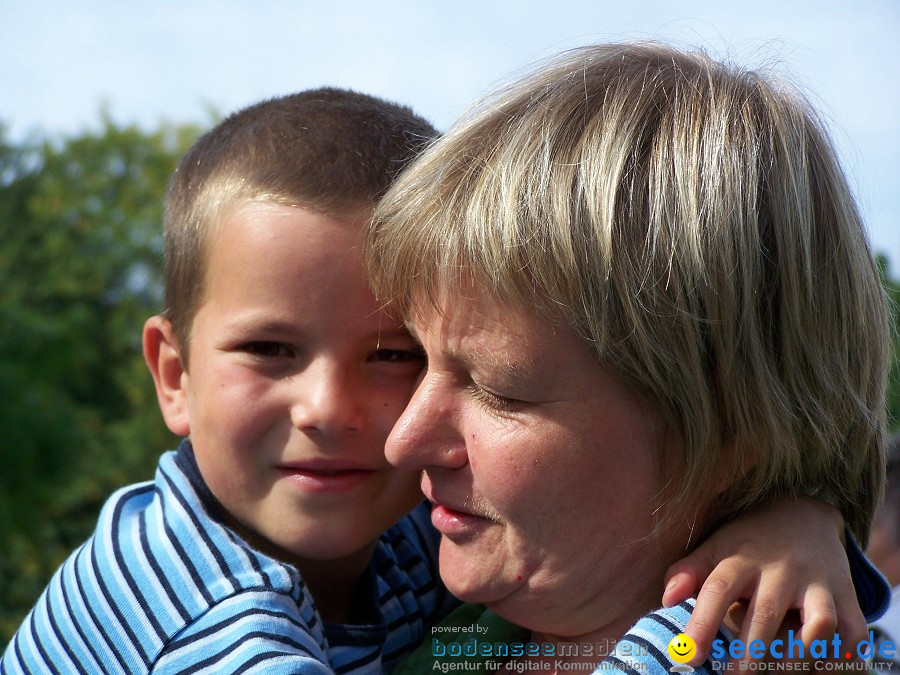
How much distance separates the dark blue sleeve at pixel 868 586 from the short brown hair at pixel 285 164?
1.29m

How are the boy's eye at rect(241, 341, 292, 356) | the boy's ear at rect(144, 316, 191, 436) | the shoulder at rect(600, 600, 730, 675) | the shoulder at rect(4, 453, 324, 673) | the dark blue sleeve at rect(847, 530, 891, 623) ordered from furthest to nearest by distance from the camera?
the boy's ear at rect(144, 316, 191, 436), the boy's eye at rect(241, 341, 292, 356), the dark blue sleeve at rect(847, 530, 891, 623), the shoulder at rect(4, 453, 324, 673), the shoulder at rect(600, 600, 730, 675)

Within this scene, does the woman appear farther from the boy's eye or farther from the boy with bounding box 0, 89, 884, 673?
the boy's eye

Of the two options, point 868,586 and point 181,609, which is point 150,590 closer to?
point 181,609

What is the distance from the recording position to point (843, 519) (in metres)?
1.93

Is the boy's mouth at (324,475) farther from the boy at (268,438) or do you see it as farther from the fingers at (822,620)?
the fingers at (822,620)

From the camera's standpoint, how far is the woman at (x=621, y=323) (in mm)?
1639

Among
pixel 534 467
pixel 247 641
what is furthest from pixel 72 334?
pixel 534 467

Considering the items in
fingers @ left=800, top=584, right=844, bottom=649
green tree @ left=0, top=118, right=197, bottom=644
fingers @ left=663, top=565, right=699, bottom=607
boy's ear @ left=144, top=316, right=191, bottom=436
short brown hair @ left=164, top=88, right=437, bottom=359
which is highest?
short brown hair @ left=164, top=88, right=437, bottom=359

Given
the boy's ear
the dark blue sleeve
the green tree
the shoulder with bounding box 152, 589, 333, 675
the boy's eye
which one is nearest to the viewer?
the shoulder with bounding box 152, 589, 333, 675

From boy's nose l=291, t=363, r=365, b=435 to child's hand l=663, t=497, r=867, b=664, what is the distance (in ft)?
2.38

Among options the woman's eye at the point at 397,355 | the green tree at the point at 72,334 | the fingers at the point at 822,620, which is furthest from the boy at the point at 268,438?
the green tree at the point at 72,334

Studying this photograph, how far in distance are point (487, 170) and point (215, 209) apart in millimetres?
736

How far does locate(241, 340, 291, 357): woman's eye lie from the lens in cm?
202

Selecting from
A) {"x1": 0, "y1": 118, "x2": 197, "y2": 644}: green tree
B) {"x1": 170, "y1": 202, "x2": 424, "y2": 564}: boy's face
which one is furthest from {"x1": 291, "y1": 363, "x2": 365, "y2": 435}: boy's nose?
{"x1": 0, "y1": 118, "x2": 197, "y2": 644}: green tree
